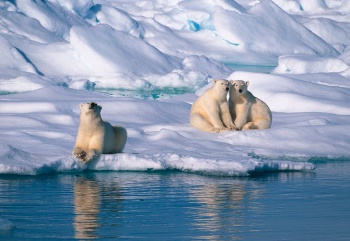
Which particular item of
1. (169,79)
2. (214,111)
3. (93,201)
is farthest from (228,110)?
(169,79)

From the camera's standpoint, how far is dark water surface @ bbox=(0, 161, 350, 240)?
17.7ft

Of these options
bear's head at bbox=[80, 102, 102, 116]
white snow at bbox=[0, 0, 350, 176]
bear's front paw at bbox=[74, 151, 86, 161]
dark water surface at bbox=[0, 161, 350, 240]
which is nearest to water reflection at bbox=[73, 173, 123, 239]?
dark water surface at bbox=[0, 161, 350, 240]

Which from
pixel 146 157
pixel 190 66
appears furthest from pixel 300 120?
pixel 190 66

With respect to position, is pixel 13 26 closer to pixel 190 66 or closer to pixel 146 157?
pixel 190 66

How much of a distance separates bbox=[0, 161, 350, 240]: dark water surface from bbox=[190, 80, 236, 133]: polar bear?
1925 millimetres

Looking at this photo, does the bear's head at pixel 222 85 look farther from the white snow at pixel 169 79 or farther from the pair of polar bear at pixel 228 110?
the white snow at pixel 169 79

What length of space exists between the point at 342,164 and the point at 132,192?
2888 millimetres

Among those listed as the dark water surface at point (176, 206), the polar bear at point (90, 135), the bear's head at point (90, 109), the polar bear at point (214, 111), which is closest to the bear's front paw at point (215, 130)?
the polar bear at point (214, 111)

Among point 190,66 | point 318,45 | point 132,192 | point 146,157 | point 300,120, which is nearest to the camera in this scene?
point 132,192

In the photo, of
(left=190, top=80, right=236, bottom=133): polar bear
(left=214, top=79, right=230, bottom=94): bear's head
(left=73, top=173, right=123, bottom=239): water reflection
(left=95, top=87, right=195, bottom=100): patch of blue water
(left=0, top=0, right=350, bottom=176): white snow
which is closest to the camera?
(left=73, top=173, right=123, bottom=239): water reflection

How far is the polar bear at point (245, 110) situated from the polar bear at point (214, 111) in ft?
0.62

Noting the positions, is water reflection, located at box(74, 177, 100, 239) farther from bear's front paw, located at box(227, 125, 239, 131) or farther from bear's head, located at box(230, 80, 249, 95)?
bear's head, located at box(230, 80, 249, 95)

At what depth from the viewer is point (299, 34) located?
27156mm

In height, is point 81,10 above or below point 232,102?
above
